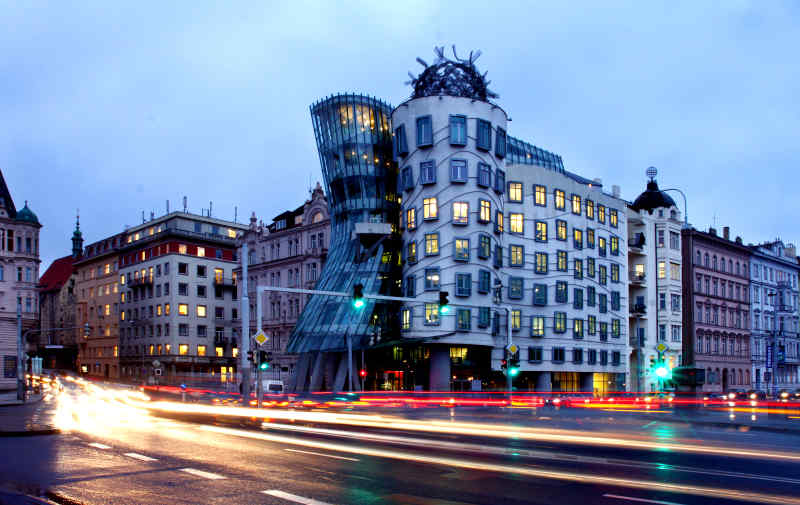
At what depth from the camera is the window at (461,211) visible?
5919cm

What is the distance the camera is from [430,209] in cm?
6000

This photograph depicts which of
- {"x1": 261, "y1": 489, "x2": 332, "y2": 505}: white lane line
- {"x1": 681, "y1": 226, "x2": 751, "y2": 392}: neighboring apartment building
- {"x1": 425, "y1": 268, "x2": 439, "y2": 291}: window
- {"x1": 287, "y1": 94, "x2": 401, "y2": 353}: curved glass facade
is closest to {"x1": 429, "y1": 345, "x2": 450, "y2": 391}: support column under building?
{"x1": 287, "y1": 94, "x2": 401, "y2": 353}: curved glass facade

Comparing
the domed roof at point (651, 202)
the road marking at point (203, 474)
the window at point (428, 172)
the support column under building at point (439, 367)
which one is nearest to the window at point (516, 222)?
the window at point (428, 172)

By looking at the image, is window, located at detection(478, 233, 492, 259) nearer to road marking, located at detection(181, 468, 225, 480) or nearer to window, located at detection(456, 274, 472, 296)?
window, located at detection(456, 274, 472, 296)

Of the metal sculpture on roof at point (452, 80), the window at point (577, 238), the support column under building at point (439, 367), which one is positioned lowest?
the support column under building at point (439, 367)

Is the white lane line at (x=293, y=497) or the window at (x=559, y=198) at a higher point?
the window at (x=559, y=198)

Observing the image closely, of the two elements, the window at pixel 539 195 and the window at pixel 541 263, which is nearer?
the window at pixel 541 263

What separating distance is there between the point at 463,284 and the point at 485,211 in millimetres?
6320

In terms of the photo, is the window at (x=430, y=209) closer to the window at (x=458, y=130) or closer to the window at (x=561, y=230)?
the window at (x=458, y=130)

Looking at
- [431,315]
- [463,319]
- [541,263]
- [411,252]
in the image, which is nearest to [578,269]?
[541,263]

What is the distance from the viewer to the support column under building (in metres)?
58.8

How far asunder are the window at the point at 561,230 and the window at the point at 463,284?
1283 centimetres

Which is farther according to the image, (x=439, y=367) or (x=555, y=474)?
(x=439, y=367)

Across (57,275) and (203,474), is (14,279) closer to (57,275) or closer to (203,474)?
(203,474)
